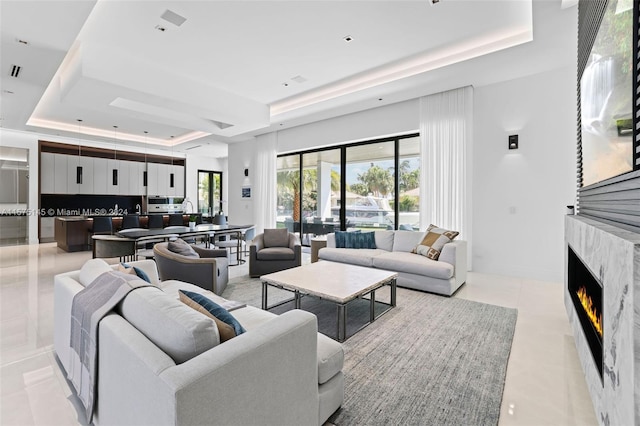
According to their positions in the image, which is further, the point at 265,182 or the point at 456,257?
the point at 265,182

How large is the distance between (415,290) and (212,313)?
341 centimetres

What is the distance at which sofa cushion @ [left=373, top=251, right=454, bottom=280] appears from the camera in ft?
13.2

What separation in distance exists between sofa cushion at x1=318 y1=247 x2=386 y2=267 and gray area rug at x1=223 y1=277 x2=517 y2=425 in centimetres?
106

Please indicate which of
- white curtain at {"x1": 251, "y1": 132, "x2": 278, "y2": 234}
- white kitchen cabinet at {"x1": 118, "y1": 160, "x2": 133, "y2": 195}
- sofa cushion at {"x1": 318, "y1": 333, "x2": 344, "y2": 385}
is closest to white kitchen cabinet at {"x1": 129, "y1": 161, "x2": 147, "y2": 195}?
white kitchen cabinet at {"x1": 118, "y1": 160, "x2": 133, "y2": 195}

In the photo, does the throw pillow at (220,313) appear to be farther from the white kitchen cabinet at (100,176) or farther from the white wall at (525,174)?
the white kitchen cabinet at (100,176)

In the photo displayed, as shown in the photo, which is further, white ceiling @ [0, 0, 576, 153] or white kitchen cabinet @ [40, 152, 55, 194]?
white kitchen cabinet @ [40, 152, 55, 194]

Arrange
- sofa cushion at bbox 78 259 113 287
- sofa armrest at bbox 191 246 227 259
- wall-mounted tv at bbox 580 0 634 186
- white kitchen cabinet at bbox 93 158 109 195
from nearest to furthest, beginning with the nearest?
wall-mounted tv at bbox 580 0 634 186, sofa cushion at bbox 78 259 113 287, sofa armrest at bbox 191 246 227 259, white kitchen cabinet at bbox 93 158 109 195

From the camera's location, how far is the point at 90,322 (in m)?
1.63

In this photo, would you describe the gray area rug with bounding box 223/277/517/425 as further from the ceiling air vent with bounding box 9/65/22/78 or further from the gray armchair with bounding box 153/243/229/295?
the ceiling air vent with bounding box 9/65/22/78

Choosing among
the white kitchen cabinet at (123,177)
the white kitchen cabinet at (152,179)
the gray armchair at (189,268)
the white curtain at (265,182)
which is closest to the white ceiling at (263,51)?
the white curtain at (265,182)

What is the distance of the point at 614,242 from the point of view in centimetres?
134

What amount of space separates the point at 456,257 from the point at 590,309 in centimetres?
209

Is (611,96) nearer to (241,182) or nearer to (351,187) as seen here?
(351,187)

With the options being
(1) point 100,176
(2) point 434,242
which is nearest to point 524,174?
(2) point 434,242
